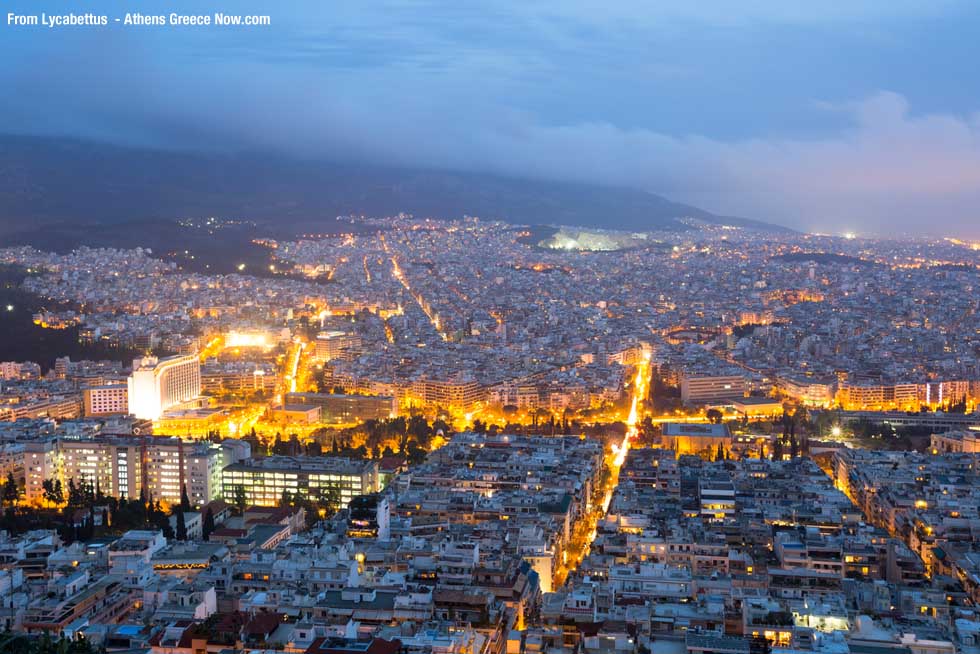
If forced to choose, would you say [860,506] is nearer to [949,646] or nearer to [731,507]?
[731,507]

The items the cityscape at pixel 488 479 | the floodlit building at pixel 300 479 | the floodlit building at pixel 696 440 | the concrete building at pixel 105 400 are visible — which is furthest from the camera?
the concrete building at pixel 105 400

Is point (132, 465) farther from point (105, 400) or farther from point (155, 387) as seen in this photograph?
point (105, 400)

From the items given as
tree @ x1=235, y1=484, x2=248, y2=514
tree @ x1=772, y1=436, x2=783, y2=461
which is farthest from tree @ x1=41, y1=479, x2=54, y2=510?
tree @ x1=772, y1=436, x2=783, y2=461

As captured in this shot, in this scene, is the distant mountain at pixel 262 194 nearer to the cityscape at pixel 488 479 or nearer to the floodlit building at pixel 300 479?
the cityscape at pixel 488 479

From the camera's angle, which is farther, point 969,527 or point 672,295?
point 672,295

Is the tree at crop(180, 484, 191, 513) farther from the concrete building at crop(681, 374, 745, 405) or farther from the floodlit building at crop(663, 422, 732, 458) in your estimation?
the concrete building at crop(681, 374, 745, 405)

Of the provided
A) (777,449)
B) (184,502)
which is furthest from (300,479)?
(777,449)

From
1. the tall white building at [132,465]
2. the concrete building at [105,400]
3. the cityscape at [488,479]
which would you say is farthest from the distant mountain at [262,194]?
the tall white building at [132,465]

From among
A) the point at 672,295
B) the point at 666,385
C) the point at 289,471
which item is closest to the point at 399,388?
the point at 666,385
